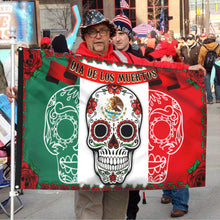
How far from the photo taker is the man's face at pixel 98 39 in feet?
13.4

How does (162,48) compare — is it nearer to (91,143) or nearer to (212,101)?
(91,143)

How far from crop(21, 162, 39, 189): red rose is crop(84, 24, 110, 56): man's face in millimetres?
1009

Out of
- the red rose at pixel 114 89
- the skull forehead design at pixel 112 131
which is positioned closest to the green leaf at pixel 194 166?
the skull forehead design at pixel 112 131

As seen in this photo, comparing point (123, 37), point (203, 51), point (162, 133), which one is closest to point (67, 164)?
point (162, 133)

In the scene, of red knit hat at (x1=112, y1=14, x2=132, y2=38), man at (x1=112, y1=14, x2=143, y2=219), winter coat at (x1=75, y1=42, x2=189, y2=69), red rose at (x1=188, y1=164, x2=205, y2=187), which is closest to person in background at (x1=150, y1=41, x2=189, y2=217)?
man at (x1=112, y1=14, x2=143, y2=219)

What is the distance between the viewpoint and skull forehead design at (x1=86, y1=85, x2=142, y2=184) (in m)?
3.90

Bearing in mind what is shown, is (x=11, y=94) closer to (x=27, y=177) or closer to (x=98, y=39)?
(x=27, y=177)

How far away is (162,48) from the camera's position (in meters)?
5.48

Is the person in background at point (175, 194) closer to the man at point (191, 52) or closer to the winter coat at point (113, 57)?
the winter coat at point (113, 57)

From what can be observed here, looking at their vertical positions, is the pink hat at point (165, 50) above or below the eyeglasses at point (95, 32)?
below

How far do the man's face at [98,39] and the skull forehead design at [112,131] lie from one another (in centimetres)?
32

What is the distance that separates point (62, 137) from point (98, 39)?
2.63 feet

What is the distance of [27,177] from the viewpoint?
383 centimetres

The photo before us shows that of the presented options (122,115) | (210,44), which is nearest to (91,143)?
(122,115)
